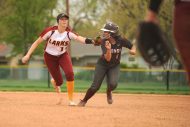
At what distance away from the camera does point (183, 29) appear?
396 centimetres

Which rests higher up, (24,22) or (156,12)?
(156,12)

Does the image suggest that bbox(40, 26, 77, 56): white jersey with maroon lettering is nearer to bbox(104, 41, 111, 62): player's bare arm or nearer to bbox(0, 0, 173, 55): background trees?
bbox(104, 41, 111, 62): player's bare arm

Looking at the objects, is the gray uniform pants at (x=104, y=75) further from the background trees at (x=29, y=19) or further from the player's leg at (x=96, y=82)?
the background trees at (x=29, y=19)

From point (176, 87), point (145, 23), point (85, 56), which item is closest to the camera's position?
point (145, 23)

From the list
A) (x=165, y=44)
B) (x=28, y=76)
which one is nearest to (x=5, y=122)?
(x=165, y=44)

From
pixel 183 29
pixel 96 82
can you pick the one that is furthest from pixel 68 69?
pixel 183 29

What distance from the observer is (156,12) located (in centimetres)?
399

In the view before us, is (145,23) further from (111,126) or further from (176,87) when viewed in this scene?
(176,87)

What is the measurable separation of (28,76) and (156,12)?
24591 mm

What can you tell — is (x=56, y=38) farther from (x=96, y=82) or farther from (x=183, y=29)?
(x=183, y=29)

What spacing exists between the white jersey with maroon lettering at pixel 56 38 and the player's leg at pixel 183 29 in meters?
7.16

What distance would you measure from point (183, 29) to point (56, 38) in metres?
7.28

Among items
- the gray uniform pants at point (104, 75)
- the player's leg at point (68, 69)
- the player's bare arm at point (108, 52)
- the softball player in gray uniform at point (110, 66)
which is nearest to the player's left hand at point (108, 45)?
the player's bare arm at point (108, 52)

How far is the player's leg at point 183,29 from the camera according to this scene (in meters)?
3.95
